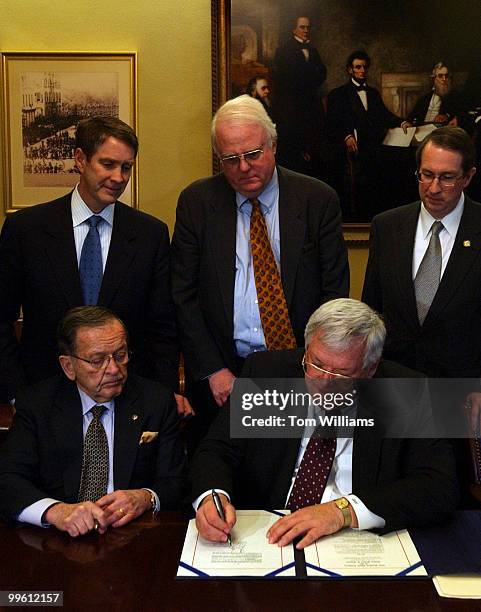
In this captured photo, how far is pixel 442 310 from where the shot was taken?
2928 millimetres

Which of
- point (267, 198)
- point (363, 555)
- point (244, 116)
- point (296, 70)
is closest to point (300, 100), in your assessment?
point (296, 70)

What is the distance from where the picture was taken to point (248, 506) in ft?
7.70

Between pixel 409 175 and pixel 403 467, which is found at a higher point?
pixel 409 175

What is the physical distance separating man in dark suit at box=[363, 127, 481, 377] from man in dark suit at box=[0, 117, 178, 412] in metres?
0.83

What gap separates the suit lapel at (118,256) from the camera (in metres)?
2.80

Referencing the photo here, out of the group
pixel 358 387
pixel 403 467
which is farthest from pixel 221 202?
pixel 403 467

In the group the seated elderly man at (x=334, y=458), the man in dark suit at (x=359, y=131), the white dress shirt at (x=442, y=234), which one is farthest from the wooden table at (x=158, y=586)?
the man in dark suit at (x=359, y=131)

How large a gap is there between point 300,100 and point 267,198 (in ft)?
4.45

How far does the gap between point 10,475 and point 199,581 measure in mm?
787

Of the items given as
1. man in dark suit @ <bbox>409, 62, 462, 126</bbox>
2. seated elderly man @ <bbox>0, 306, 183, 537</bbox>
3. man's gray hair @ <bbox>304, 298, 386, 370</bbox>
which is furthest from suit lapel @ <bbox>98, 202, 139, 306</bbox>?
man in dark suit @ <bbox>409, 62, 462, 126</bbox>

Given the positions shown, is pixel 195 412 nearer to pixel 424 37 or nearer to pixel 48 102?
pixel 48 102

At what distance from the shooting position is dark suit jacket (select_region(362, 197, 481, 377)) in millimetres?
2930

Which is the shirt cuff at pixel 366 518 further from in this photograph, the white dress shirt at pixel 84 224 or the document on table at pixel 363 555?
the white dress shirt at pixel 84 224

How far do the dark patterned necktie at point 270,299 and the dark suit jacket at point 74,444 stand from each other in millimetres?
496
